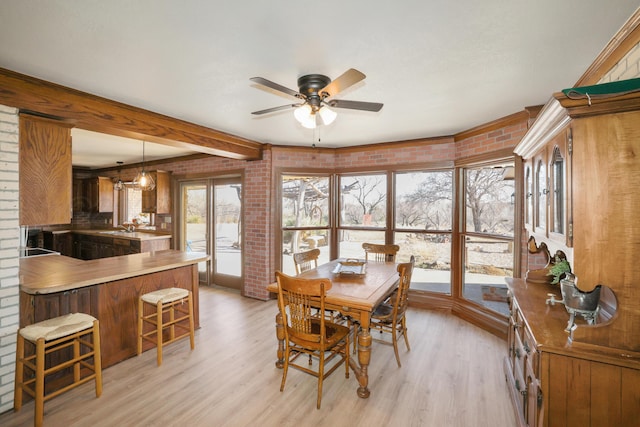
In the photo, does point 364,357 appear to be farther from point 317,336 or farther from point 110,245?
point 110,245

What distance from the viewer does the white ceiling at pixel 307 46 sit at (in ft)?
4.85

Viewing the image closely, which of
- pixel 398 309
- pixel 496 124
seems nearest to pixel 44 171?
pixel 398 309

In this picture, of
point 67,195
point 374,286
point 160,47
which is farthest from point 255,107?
point 374,286

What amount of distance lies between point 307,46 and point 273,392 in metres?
2.56

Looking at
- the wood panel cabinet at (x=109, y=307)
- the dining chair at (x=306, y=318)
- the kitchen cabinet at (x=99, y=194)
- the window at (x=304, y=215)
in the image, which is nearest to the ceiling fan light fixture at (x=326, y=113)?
the dining chair at (x=306, y=318)

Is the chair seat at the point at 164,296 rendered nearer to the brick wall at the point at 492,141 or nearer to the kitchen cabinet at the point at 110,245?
the kitchen cabinet at the point at 110,245

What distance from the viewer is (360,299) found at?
87.4 inches

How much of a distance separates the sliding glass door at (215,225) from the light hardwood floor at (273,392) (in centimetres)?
212

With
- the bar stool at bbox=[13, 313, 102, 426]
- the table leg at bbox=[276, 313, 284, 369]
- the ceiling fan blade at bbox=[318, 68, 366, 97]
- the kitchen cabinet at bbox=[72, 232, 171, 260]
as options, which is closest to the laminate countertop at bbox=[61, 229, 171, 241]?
the kitchen cabinet at bbox=[72, 232, 171, 260]

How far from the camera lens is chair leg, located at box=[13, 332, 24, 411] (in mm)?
2098

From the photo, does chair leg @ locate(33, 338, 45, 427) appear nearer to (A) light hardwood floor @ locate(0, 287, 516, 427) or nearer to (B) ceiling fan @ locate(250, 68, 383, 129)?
(A) light hardwood floor @ locate(0, 287, 516, 427)

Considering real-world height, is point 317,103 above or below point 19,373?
above

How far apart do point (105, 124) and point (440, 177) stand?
13.5ft

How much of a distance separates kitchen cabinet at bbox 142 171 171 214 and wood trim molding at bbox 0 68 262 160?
243 cm
